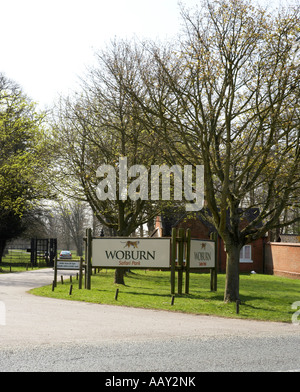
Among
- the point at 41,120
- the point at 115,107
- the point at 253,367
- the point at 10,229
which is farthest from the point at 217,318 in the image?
the point at 10,229

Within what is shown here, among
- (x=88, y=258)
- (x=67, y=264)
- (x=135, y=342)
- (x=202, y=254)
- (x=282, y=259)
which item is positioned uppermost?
(x=202, y=254)

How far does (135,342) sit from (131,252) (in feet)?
36.2

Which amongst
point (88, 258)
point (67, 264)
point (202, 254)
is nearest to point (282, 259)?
point (202, 254)

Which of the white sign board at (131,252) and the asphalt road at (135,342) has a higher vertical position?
the white sign board at (131,252)

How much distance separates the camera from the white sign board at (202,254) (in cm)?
2177

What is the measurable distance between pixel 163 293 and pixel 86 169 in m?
9.12

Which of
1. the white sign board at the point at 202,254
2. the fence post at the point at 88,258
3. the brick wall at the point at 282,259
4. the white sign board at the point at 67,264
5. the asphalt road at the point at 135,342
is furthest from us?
the brick wall at the point at 282,259

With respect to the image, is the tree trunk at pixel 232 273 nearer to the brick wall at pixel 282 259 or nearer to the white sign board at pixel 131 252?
the white sign board at pixel 131 252

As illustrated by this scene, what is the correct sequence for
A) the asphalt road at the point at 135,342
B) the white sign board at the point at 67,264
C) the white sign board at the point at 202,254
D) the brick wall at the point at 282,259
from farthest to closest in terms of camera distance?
the brick wall at the point at 282,259 < the white sign board at the point at 67,264 < the white sign board at the point at 202,254 < the asphalt road at the point at 135,342

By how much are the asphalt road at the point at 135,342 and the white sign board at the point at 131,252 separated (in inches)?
205

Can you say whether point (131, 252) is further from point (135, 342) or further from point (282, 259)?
point (282, 259)

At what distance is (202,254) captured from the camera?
73.1 ft

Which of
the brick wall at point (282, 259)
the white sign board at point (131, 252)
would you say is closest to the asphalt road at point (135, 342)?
the white sign board at point (131, 252)

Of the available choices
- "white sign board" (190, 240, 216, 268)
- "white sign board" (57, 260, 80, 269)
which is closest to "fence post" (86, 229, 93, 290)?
"white sign board" (57, 260, 80, 269)
